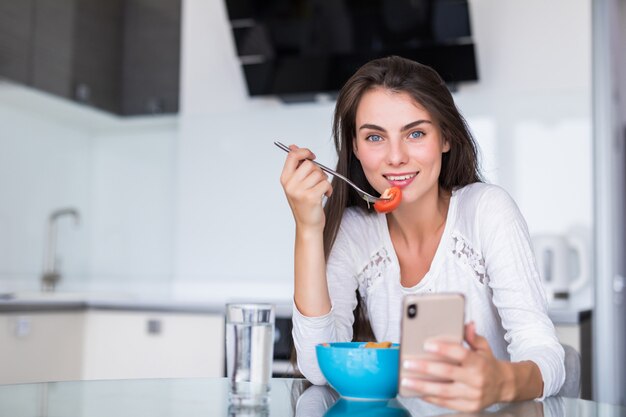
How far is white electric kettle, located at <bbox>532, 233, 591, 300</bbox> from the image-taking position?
2680mm

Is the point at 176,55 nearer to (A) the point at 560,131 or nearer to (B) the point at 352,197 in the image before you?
(A) the point at 560,131

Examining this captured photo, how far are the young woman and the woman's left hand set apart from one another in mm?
239

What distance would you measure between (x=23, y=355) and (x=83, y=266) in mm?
1356

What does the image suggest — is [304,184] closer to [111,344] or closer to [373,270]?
[373,270]

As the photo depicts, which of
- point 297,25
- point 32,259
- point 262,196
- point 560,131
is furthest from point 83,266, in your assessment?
point 560,131

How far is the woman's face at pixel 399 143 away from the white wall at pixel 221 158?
1411 millimetres

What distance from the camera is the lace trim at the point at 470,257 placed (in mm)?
1483

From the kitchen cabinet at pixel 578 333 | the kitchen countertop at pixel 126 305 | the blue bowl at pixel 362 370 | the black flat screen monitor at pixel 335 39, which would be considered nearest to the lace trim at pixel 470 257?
the blue bowl at pixel 362 370

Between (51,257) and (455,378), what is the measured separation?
3132mm

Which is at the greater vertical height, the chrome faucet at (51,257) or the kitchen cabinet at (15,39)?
the kitchen cabinet at (15,39)

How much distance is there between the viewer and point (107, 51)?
3.66 metres

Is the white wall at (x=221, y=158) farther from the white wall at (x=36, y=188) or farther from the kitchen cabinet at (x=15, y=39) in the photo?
the kitchen cabinet at (x=15, y=39)

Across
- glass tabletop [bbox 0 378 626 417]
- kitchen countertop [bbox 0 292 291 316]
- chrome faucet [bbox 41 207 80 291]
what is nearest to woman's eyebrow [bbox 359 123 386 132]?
glass tabletop [bbox 0 378 626 417]

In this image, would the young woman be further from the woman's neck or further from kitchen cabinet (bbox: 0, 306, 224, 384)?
kitchen cabinet (bbox: 0, 306, 224, 384)
